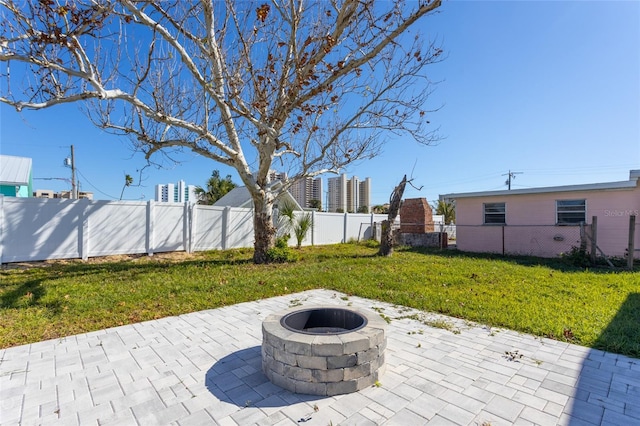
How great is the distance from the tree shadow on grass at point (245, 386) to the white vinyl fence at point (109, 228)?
320 inches

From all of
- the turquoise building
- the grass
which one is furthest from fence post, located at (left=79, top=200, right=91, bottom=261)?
the turquoise building

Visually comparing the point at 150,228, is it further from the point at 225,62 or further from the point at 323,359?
the point at 323,359

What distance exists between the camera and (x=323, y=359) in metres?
2.48

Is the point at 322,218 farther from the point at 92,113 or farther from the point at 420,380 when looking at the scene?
the point at 420,380

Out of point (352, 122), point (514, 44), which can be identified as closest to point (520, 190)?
point (514, 44)

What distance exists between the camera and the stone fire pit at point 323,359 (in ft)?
8.16

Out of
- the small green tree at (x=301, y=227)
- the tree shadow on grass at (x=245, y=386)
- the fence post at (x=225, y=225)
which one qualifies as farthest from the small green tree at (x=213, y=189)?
the tree shadow on grass at (x=245, y=386)

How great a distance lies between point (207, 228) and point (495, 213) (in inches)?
462

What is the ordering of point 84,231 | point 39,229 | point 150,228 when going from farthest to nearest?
point 150,228 → point 84,231 → point 39,229

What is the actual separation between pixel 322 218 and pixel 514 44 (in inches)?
407

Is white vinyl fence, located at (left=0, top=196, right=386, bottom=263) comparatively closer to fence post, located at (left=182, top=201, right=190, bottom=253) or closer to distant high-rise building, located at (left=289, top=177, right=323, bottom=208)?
fence post, located at (left=182, top=201, right=190, bottom=253)

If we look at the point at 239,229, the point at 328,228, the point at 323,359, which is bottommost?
the point at 323,359

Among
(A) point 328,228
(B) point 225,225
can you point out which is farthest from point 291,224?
(B) point 225,225

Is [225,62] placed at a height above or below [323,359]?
above
